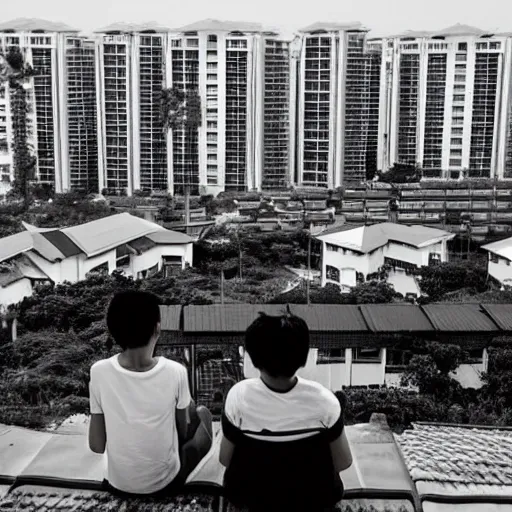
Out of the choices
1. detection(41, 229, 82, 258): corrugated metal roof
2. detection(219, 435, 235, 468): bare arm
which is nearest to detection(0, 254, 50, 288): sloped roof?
detection(41, 229, 82, 258): corrugated metal roof

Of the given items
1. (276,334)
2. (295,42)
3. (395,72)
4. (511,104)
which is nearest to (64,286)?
(295,42)

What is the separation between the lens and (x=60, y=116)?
5.18 metres

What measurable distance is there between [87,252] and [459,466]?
351 cm

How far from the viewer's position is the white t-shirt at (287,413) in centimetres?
101

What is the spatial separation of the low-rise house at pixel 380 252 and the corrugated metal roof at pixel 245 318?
837mm

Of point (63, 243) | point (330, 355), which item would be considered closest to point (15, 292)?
point (63, 243)

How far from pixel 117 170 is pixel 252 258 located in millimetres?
1080

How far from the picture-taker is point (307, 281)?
15.1 ft

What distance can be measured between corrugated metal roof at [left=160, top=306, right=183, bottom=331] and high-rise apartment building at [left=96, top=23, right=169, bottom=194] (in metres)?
1.76

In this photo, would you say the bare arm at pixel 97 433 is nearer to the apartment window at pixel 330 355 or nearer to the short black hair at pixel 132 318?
the short black hair at pixel 132 318

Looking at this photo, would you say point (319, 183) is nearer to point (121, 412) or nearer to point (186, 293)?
point (186, 293)

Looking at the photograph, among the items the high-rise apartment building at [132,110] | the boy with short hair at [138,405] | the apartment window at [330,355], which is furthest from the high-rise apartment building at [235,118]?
the boy with short hair at [138,405]

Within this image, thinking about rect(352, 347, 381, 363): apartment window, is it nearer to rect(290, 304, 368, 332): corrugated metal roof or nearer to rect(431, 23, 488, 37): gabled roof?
rect(290, 304, 368, 332): corrugated metal roof

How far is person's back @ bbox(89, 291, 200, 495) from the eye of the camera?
1.10 m
